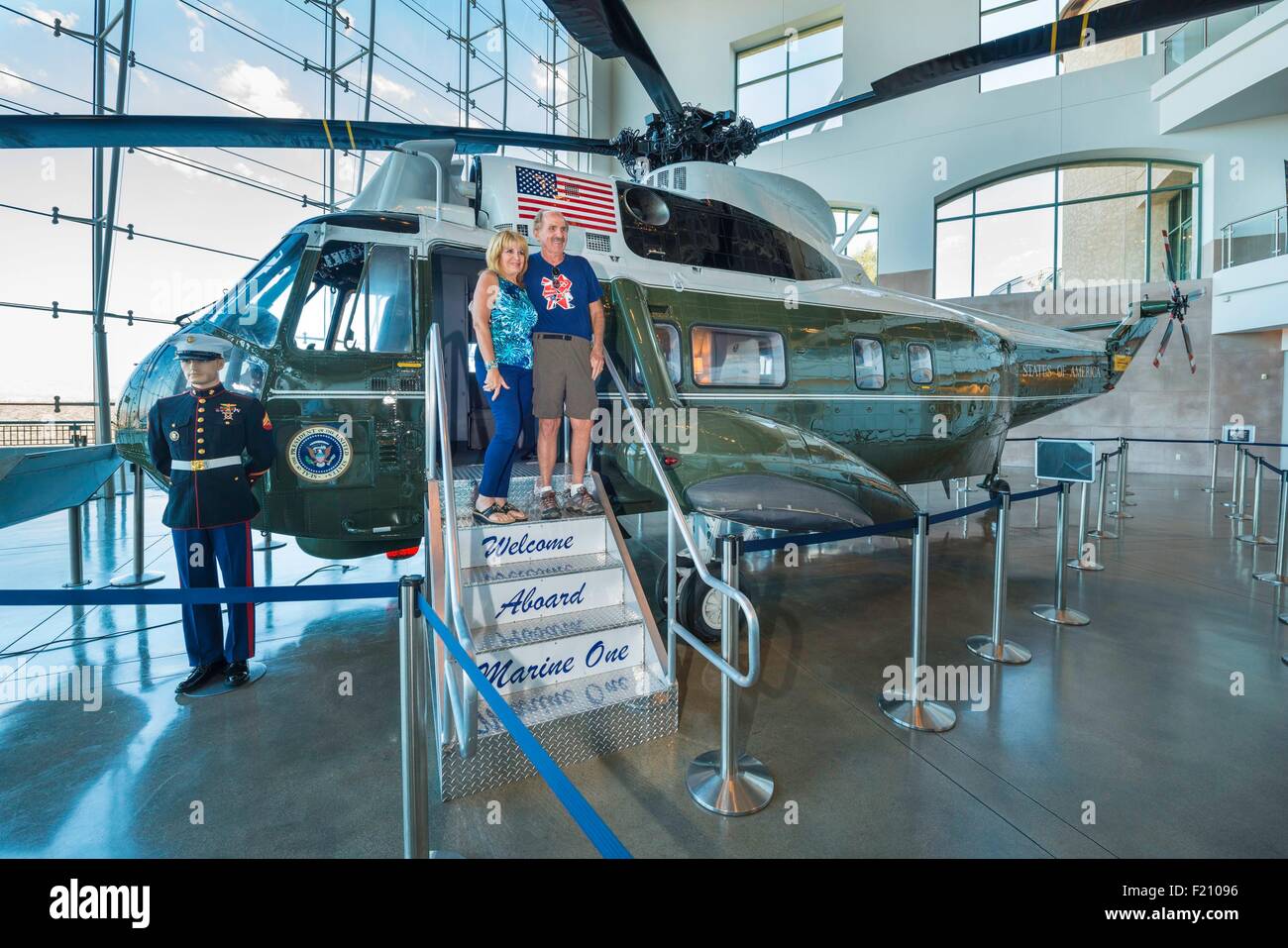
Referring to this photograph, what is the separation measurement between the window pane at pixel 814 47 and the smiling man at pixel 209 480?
897 inches

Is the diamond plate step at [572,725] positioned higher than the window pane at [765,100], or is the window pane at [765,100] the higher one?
the window pane at [765,100]

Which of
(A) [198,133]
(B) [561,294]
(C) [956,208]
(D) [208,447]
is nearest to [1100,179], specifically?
(C) [956,208]

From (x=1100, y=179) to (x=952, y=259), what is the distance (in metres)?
4.12

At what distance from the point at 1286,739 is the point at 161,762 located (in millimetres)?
6045

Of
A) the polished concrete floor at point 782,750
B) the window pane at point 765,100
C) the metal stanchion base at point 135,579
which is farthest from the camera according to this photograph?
the window pane at point 765,100

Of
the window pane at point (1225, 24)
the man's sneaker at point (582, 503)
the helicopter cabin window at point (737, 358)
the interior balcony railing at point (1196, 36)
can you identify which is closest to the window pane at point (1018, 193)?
the interior balcony railing at point (1196, 36)

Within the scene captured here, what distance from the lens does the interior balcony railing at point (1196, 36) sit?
48.7 ft

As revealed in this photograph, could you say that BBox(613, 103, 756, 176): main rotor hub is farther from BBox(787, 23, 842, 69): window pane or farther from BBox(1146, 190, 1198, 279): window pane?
BBox(787, 23, 842, 69): window pane

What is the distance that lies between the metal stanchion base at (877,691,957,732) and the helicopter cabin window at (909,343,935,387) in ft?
13.1

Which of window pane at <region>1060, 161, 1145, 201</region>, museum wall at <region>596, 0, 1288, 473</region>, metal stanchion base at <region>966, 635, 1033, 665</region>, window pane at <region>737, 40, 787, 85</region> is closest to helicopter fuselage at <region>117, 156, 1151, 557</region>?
metal stanchion base at <region>966, 635, 1033, 665</region>

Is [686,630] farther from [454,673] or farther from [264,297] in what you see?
[264,297]

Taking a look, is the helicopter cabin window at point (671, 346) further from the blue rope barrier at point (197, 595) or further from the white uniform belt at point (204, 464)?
the blue rope barrier at point (197, 595)

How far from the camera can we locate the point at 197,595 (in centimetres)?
236

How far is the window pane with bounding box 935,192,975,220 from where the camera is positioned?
1905 centimetres
